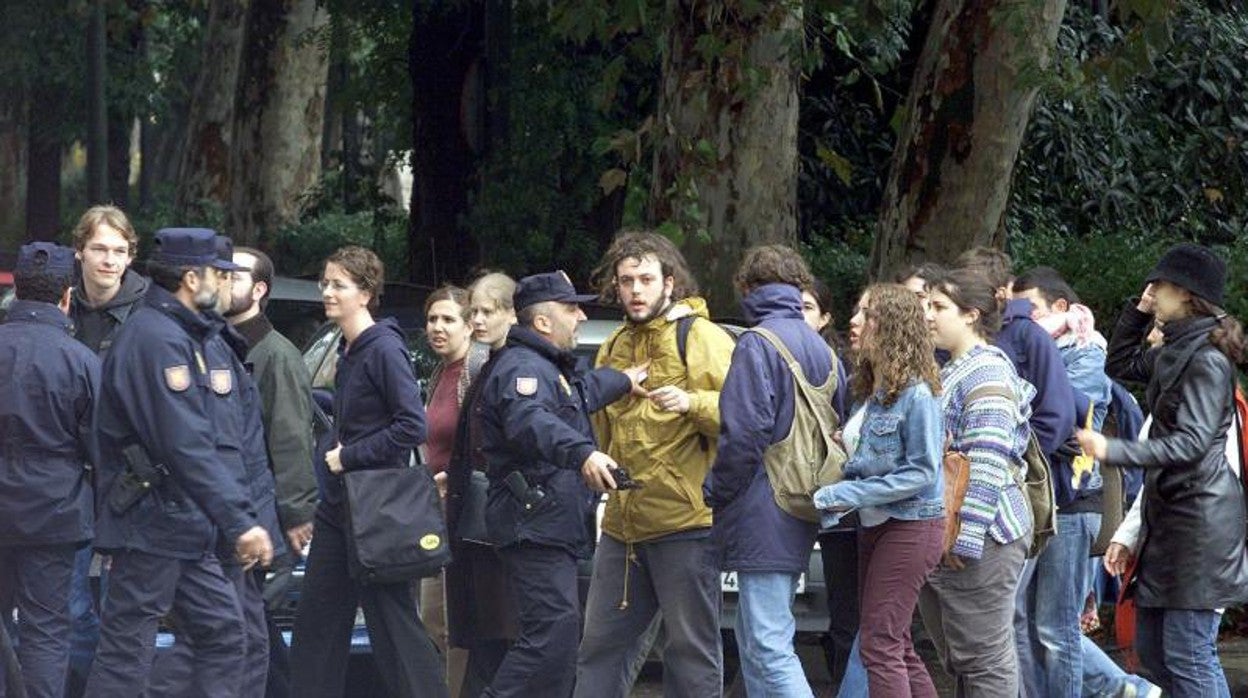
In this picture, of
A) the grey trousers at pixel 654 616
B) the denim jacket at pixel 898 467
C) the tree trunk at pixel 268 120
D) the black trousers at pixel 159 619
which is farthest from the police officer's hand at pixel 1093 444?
the tree trunk at pixel 268 120

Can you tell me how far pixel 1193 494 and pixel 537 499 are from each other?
2.20 meters

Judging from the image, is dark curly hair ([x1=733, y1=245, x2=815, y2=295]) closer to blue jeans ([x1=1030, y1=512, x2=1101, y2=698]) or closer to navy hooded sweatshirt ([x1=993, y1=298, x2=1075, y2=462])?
navy hooded sweatshirt ([x1=993, y1=298, x2=1075, y2=462])

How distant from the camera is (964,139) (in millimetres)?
12086

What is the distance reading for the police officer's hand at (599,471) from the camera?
25.3ft

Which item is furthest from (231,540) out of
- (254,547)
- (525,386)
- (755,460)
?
(755,460)

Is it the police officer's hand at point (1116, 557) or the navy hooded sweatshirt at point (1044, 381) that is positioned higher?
the navy hooded sweatshirt at point (1044, 381)

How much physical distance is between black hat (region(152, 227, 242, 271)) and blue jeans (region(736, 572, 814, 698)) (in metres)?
2.08

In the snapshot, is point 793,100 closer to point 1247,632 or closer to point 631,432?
point 1247,632

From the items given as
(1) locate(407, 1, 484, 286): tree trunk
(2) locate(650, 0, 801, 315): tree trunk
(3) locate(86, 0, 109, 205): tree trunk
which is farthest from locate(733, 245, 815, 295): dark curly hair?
(3) locate(86, 0, 109, 205): tree trunk

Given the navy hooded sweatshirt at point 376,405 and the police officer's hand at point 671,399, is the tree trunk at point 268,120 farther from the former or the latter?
the police officer's hand at point 671,399

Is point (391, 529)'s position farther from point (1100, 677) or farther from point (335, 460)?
point (1100, 677)

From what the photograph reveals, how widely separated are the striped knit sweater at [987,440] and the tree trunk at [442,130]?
9978mm

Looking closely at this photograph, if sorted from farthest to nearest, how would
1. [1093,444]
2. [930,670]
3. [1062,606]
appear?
[930,670]
[1062,606]
[1093,444]

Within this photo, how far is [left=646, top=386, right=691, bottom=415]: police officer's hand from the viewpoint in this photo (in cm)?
800
